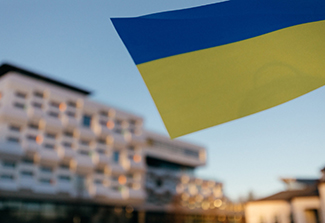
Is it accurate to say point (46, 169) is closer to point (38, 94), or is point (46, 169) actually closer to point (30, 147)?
point (30, 147)

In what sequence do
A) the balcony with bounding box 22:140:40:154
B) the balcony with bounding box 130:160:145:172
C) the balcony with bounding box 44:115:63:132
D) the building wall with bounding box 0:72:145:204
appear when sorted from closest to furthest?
the building wall with bounding box 0:72:145:204
the balcony with bounding box 22:140:40:154
the balcony with bounding box 44:115:63:132
the balcony with bounding box 130:160:145:172

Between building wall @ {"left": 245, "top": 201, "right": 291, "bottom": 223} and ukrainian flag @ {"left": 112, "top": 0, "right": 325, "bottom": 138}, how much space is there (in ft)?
63.5

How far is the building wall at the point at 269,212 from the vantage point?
1984 centimetres

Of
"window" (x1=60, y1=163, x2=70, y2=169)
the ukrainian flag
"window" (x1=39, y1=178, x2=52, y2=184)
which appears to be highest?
"window" (x1=60, y1=163, x2=70, y2=169)

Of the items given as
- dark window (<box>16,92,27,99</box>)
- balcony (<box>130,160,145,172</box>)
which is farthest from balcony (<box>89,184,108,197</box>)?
dark window (<box>16,92,27,99</box>)

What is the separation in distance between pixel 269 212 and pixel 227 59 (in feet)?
65.2

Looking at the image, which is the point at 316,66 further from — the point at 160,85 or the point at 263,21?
the point at 160,85

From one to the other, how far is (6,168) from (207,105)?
4069 centimetres

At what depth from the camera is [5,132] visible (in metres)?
38.6

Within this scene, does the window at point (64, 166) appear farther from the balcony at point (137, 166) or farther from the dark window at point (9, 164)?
the balcony at point (137, 166)

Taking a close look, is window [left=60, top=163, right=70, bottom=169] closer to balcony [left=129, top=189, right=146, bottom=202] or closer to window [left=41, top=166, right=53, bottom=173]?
window [left=41, top=166, right=53, bottom=173]

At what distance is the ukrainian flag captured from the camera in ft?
6.72

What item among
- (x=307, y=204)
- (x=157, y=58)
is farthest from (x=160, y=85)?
(x=307, y=204)

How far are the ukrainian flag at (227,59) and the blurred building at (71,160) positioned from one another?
131 feet
